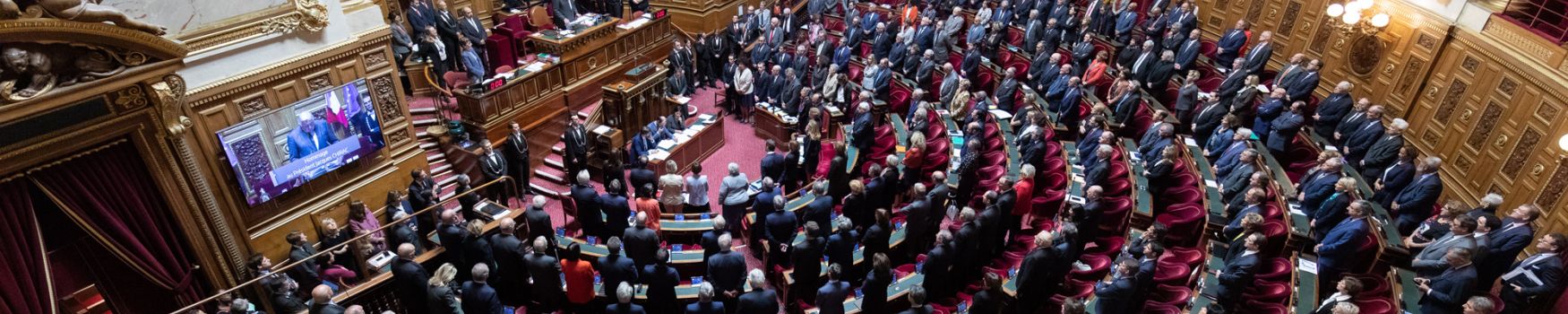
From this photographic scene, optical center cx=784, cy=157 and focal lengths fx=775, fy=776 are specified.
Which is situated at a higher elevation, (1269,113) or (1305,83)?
(1305,83)

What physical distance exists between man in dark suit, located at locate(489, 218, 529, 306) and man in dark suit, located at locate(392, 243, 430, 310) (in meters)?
0.70

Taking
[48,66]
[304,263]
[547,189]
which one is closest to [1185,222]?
[547,189]

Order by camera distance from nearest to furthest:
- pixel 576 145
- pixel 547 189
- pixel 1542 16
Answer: pixel 1542 16, pixel 576 145, pixel 547 189

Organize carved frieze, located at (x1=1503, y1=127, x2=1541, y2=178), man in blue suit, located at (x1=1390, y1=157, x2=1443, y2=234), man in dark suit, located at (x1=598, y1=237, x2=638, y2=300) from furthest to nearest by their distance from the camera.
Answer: carved frieze, located at (x1=1503, y1=127, x2=1541, y2=178), man in blue suit, located at (x1=1390, y1=157, x2=1443, y2=234), man in dark suit, located at (x1=598, y1=237, x2=638, y2=300)

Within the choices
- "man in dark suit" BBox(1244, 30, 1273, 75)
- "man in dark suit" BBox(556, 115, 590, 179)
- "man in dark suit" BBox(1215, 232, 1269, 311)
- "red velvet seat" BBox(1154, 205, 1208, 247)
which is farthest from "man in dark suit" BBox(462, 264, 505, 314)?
"man in dark suit" BBox(1244, 30, 1273, 75)

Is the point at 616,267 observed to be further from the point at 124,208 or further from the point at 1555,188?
the point at 1555,188

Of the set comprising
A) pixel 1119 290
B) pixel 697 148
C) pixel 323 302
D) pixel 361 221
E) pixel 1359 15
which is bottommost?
pixel 697 148

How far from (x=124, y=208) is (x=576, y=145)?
4796 mm

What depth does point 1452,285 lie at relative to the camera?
→ 5.81 metres

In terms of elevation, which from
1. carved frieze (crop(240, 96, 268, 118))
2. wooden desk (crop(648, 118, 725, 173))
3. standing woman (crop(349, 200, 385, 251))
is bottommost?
wooden desk (crop(648, 118, 725, 173))

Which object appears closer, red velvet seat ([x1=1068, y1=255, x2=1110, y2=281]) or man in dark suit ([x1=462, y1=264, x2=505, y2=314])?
man in dark suit ([x1=462, y1=264, x2=505, y2=314])

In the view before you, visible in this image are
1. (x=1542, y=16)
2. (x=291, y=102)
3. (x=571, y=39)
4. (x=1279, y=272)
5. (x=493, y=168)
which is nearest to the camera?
(x=1279, y=272)

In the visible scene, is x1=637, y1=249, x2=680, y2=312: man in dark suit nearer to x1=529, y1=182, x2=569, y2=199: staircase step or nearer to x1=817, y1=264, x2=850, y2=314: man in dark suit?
x1=817, y1=264, x2=850, y2=314: man in dark suit

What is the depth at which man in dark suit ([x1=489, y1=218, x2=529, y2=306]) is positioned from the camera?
23.4ft
